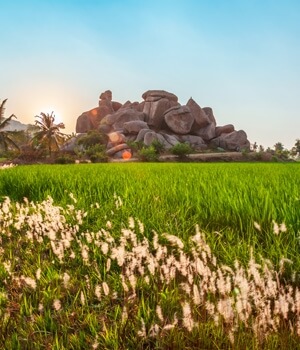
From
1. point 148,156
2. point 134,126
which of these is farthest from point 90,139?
point 148,156

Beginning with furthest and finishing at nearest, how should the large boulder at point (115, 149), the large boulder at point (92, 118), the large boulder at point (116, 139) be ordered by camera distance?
the large boulder at point (92, 118) < the large boulder at point (116, 139) < the large boulder at point (115, 149)

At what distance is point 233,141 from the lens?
76062 millimetres

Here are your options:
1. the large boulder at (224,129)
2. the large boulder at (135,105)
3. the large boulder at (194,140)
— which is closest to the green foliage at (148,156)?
the large boulder at (194,140)

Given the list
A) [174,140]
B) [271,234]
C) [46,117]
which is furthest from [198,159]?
[271,234]

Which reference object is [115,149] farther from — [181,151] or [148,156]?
[148,156]

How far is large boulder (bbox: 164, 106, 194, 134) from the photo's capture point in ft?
252

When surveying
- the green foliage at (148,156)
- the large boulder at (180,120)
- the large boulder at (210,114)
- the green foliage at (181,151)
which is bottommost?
the green foliage at (148,156)

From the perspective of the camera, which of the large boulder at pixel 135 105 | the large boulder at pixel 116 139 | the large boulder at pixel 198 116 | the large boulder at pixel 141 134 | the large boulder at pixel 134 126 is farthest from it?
the large boulder at pixel 135 105

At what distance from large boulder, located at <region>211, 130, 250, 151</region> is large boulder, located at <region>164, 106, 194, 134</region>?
6.91m

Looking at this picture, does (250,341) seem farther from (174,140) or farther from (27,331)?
(174,140)

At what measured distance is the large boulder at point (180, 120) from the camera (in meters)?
76.9

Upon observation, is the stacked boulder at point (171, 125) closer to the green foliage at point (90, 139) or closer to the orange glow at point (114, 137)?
the orange glow at point (114, 137)

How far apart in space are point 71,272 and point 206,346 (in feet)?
5.64

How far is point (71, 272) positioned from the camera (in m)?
3.37
